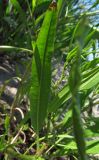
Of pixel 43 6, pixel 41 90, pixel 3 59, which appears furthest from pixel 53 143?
pixel 3 59

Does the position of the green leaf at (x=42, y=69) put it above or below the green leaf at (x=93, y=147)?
above

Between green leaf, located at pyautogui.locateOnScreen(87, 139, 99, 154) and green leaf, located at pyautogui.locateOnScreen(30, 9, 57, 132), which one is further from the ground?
green leaf, located at pyautogui.locateOnScreen(30, 9, 57, 132)

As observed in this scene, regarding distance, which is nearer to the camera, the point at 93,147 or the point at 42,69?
the point at 42,69

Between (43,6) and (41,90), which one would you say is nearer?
(41,90)

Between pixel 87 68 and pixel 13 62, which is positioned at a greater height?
pixel 13 62

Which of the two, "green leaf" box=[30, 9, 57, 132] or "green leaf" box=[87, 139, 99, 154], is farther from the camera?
"green leaf" box=[87, 139, 99, 154]

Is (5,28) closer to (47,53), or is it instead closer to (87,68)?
(87,68)

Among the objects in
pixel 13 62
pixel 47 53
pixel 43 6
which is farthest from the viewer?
pixel 13 62

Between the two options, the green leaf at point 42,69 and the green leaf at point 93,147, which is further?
the green leaf at point 93,147
